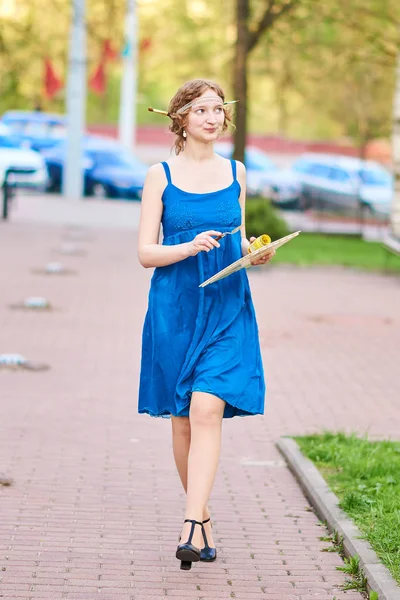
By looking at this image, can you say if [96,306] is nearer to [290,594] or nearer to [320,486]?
[320,486]

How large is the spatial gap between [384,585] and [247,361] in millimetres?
1029

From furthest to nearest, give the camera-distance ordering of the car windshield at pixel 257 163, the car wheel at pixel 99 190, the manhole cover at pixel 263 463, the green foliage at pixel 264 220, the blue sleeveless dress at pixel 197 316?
the car wheel at pixel 99 190 < the car windshield at pixel 257 163 < the green foliage at pixel 264 220 < the manhole cover at pixel 263 463 < the blue sleeveless dress at pixel 197 316

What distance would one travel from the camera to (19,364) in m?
10.3

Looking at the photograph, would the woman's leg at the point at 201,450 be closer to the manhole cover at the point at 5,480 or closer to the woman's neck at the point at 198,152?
the woman's neck at the point at 198,152

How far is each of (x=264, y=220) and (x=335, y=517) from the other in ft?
53.3

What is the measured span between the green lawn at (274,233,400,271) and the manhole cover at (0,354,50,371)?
10819mm

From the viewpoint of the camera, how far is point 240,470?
7.24m

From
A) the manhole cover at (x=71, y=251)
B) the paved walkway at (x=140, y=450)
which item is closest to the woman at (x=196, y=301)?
the paved walkway at (x=140, y=450)

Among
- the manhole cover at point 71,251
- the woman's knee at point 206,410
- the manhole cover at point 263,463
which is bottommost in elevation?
the manhole cover at point 71,251

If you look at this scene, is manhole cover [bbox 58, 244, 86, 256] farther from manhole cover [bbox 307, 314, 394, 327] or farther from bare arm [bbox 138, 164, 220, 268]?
bare arm [bbox 138, 164, 220, 268]

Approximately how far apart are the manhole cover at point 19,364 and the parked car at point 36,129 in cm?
3224

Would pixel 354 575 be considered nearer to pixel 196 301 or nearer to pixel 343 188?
pixel 196 301

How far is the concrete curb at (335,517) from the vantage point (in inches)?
193

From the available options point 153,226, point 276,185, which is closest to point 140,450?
point 153,226
